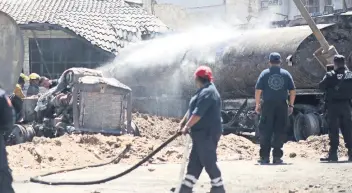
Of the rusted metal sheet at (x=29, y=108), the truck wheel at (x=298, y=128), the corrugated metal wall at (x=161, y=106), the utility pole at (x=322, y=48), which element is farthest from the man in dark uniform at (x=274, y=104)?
the corrugated metal wall at (x=161, y=106)

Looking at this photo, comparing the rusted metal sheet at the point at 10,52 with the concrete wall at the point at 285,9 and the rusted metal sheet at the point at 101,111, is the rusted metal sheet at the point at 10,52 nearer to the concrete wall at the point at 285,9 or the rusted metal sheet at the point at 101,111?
the rusted metal sheet at the point at 101,111

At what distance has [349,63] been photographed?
59.9ft

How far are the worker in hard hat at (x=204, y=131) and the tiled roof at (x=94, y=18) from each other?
17326 millimetres

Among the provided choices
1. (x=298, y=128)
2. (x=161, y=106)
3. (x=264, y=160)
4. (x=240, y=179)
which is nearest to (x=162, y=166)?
(x=264, y=160)

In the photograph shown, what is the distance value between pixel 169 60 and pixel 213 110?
507 inches

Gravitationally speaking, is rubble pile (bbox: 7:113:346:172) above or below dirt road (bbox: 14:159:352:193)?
below

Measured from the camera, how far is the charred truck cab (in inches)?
708

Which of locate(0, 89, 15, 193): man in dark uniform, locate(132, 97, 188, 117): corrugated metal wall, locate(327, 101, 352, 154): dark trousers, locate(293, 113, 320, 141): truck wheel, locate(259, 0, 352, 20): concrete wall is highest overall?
locate(259, 0, 352, 20): concrete wall

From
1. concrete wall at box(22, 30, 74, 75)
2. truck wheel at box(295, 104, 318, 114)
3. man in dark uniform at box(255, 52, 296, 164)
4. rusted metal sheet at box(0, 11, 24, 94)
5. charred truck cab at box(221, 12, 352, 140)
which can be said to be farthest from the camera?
concrete wall at box(22, 30, 74, 75)

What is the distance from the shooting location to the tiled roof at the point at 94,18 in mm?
26750

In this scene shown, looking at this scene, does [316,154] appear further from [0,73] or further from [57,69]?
[57,69]

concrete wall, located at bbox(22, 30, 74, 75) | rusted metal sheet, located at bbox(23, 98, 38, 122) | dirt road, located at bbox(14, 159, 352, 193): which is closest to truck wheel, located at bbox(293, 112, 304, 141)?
dirt road, located at bbox(14, 159, 352, 193)

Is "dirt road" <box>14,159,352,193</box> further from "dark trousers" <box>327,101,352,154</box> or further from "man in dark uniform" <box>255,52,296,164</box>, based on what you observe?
"dark trousers" <box>327,101,352,154</box>

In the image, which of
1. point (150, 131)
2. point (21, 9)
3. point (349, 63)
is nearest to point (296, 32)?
point (349, 63)
